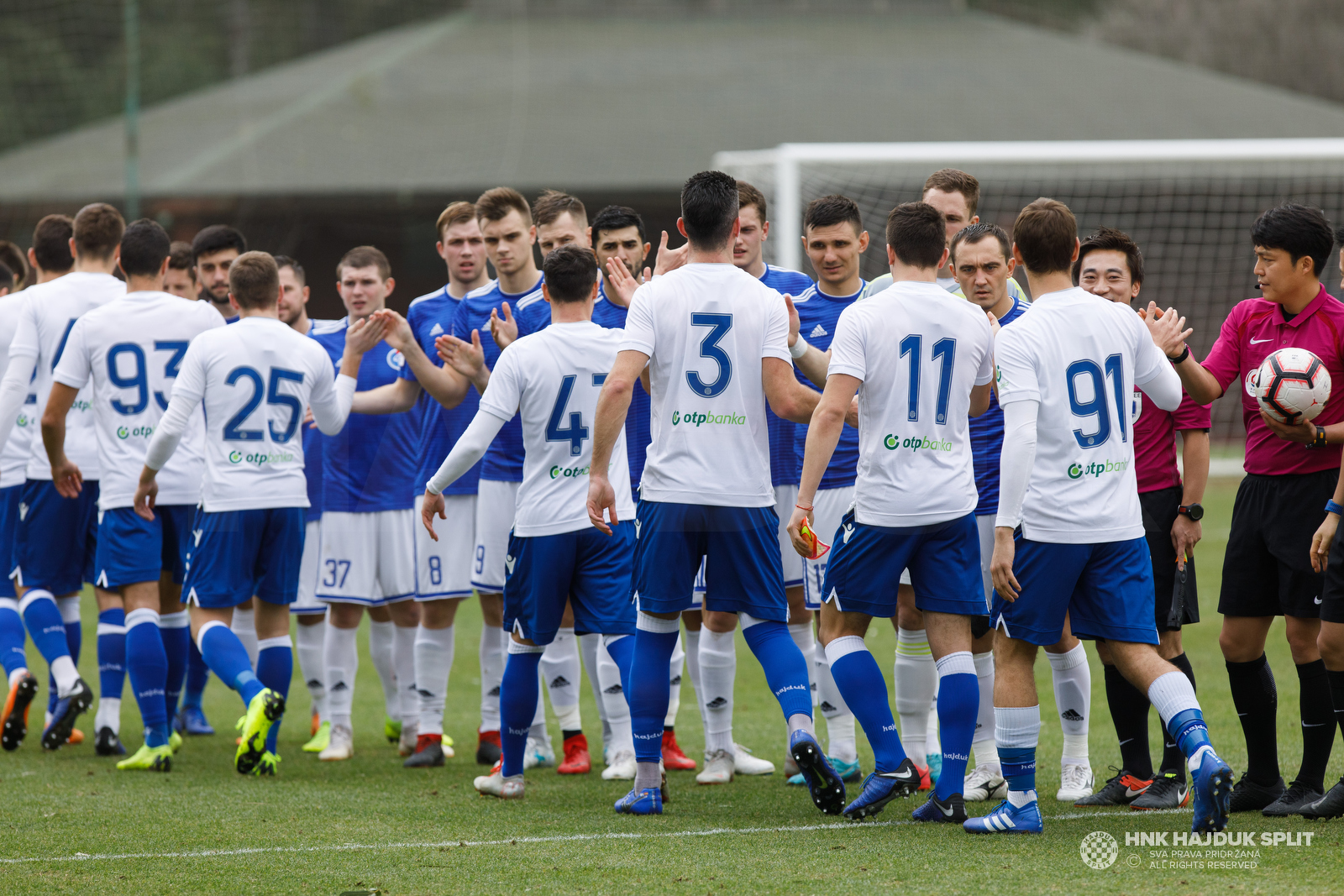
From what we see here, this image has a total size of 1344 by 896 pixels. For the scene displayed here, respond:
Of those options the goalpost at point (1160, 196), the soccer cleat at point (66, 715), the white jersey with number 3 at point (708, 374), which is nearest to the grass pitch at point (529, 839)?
the soccer cleat at point (66, 715)

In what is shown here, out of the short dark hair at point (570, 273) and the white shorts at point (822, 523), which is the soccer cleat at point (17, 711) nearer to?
the short dark hair at point (570, 273)

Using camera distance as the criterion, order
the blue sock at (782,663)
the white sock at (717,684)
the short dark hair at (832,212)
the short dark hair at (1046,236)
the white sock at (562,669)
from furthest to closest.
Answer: the white sock at (562,669), the short dark hair at (832,212), the white sock at (717,684), the blue sock at (782,663), the short dark hair at (1046,236)

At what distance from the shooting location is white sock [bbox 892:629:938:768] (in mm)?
5660

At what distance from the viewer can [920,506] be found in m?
4.97

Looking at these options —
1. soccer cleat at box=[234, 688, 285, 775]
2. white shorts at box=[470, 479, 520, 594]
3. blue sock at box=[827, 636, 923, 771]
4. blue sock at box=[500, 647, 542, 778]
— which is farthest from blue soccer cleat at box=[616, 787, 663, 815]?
soccer cleat at box=[234, 688, 285, 775]

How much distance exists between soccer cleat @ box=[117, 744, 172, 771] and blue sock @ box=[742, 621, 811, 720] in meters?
2.87

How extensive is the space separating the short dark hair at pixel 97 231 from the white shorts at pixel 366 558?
188 centimetres

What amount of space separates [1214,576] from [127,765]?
10.2 m

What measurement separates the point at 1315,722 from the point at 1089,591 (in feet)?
3.87

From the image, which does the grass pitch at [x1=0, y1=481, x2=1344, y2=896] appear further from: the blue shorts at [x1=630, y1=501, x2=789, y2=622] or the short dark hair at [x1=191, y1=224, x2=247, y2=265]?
the short dark hair at [x1=191, y1=224, x2=247, y2=265]

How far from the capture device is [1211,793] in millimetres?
4371

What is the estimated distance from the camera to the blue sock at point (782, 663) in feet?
17.1

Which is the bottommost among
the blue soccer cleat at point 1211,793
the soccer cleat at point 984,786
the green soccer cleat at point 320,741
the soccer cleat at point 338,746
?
the green soccer cleat at point 320,741

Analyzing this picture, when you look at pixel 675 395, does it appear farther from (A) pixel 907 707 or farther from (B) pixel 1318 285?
(B) pixel 1318 285
